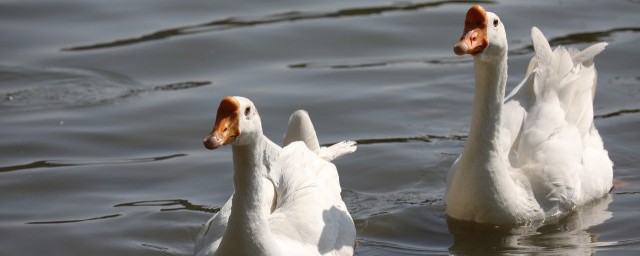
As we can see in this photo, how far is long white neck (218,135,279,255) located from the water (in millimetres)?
1476

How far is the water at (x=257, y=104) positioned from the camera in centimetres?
831

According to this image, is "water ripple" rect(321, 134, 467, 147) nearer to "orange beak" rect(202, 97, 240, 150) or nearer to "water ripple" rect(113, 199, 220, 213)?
"water ripple" rect(113, 199, 220, 213)

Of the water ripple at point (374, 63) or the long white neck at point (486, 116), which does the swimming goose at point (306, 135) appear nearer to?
the long white neck at point (486, 116)

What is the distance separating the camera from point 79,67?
12.0 meters

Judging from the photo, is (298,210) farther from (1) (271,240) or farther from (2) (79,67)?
(2) (79,67)

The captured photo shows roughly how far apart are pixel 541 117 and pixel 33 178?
3923 millimetres

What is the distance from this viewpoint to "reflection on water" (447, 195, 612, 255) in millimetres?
7859

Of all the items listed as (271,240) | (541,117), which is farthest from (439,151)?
(271,240)

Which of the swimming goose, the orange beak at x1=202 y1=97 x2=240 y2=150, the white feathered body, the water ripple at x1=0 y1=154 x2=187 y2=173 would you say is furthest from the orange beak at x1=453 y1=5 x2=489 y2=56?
the water ripple at x1=0 y1=154 x2=187 y2=173

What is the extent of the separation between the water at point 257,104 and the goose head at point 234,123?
1992mm

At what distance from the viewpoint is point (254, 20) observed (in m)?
13.3

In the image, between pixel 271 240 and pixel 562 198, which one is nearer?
pixel 271 240

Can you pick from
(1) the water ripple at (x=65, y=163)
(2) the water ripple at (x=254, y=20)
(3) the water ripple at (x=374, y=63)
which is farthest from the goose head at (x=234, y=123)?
(2) the water ripple at (x=254, y=20)

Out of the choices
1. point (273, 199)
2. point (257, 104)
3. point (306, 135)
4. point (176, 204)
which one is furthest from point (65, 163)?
point (273, 199)
